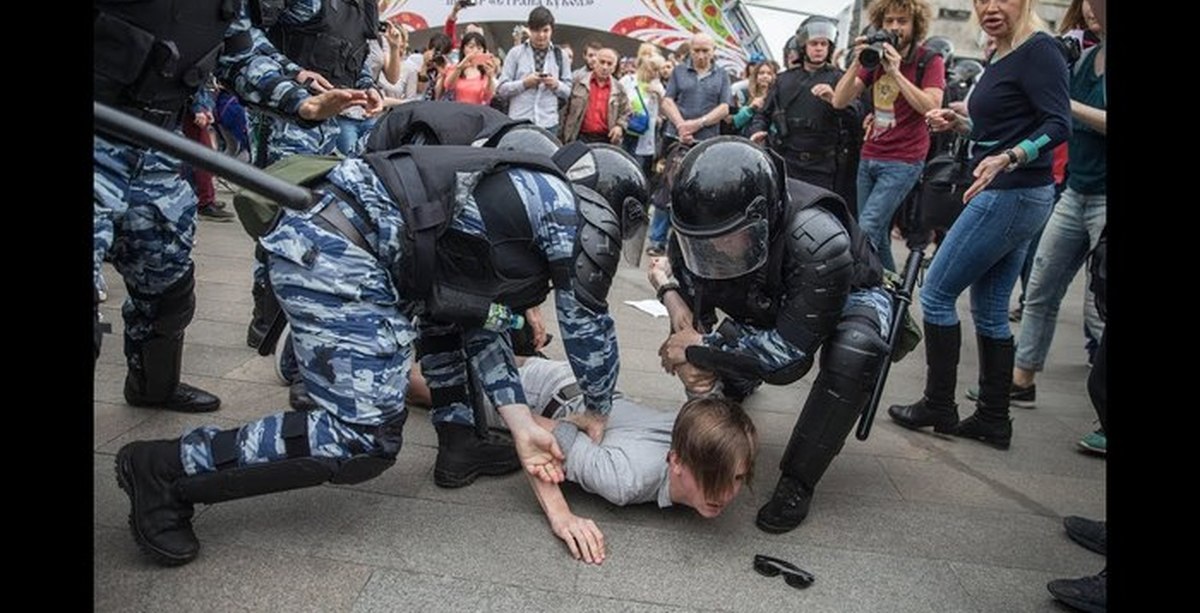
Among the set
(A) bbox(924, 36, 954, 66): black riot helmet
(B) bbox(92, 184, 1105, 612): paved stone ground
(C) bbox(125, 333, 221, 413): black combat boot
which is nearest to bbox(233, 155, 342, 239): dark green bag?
(B) bbox(92, 184, 1105, 612): paved stone ground

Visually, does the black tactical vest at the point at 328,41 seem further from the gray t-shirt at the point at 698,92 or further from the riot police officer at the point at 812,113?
the gray t-shirt at the point at 698,92

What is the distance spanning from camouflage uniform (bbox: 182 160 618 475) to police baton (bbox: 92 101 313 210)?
55 cm

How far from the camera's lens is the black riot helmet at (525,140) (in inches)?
85.9

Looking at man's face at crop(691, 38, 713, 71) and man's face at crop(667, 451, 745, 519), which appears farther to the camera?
man's face at crop(691, 38, 713, 71)

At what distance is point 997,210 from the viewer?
258 cm

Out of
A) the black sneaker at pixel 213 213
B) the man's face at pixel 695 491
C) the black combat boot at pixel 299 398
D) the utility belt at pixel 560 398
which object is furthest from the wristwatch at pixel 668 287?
the black sneaker at pixel 213 213

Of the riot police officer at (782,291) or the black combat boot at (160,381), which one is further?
the black combat boot at (160,381)

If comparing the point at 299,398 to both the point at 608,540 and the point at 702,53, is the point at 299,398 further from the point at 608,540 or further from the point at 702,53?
the point at 702,53

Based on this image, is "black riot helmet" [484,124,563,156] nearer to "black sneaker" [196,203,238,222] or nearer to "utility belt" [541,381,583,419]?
"utility belt" [541,381,583,419]

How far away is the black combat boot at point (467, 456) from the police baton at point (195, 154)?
118 cm

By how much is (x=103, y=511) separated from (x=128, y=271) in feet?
2.38

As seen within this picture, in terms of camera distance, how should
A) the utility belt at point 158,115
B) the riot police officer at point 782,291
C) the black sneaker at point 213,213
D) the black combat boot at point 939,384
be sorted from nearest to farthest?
1. the utility belt at point 158,115
2. the riot police officer at point 782,291
3. the black combat boot at point 939,384
4. the black sneaker at point 213,213

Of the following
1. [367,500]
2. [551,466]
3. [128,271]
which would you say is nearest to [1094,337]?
[551,466]

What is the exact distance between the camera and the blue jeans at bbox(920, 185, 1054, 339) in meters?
2.58
